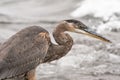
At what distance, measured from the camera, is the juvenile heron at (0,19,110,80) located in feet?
23.0

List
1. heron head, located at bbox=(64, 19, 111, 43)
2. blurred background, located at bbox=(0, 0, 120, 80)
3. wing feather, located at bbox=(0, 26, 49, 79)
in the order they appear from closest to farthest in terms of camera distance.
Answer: wing feather, located at bbox=(0, 26, 49, 79) → heron head, located at bbox=(64, 19, 111, 43) → blurred background, located at bbox=(0, 0, 120, 80)

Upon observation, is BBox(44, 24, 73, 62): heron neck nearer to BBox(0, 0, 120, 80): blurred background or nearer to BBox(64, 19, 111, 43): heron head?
BBox(64, 19, 111, 43): heron head

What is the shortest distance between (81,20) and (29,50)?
5159 mm

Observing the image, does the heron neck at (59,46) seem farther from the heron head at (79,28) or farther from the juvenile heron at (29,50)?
the heron head at (79,28)

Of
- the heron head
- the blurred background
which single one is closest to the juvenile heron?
the heron head

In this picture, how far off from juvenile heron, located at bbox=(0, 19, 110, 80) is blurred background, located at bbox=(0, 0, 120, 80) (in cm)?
111

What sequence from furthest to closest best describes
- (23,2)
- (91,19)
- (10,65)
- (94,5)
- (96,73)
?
(23,2) < (94,5) < (91,19) < (96,73) < (10,65)

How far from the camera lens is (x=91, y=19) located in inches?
486

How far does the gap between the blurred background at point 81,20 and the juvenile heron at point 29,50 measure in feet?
3.64

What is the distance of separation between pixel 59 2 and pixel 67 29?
21.3 feet

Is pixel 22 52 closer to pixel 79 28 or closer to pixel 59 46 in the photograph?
pixel 59 46

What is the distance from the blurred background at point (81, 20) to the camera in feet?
29.3

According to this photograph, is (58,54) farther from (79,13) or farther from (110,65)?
(79,13)

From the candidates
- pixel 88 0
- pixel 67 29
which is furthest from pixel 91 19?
pixel 67 29
